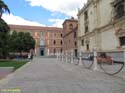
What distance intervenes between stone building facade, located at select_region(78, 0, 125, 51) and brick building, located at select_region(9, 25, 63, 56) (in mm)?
46258

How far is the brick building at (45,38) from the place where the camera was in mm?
91750

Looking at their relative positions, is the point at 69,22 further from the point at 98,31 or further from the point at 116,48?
the point at 116,48

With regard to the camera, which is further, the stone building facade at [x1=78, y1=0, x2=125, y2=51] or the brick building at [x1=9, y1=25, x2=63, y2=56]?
the brick building at [x1=9, y1=25, x2=63, y2=56]

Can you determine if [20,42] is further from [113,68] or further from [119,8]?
[113,68]

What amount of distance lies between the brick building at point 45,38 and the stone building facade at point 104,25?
46.3m

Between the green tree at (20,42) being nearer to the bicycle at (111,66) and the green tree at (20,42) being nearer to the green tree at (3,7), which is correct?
the green tree at (3,7)

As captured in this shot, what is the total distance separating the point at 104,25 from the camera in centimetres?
3250

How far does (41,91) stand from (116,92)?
7.36 ft

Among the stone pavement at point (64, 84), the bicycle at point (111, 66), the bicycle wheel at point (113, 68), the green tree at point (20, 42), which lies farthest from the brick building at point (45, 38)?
the stone pavement at point (64, 84)

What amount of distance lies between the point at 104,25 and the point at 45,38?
61.5 m

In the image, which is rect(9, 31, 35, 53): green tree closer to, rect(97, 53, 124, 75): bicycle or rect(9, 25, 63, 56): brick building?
rect(9, 25, 63, 56): brick building

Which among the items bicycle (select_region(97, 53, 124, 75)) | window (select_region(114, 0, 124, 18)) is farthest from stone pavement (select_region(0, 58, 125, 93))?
window (select_region(114, 0, 124, 18))

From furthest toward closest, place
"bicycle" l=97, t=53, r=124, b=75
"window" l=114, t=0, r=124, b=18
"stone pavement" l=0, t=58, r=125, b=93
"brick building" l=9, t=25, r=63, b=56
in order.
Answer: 1. "brick building" l=9, t=25, r=63, b=56
2. "window" l=114, t=0, r=124, b=18
3. "bicycle" l=97, t=53, r=124, b=75
4. "stone pavement" l=0, t=58, r=125, b=93

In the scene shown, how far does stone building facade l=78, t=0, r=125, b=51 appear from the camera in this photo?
27.2 metres
